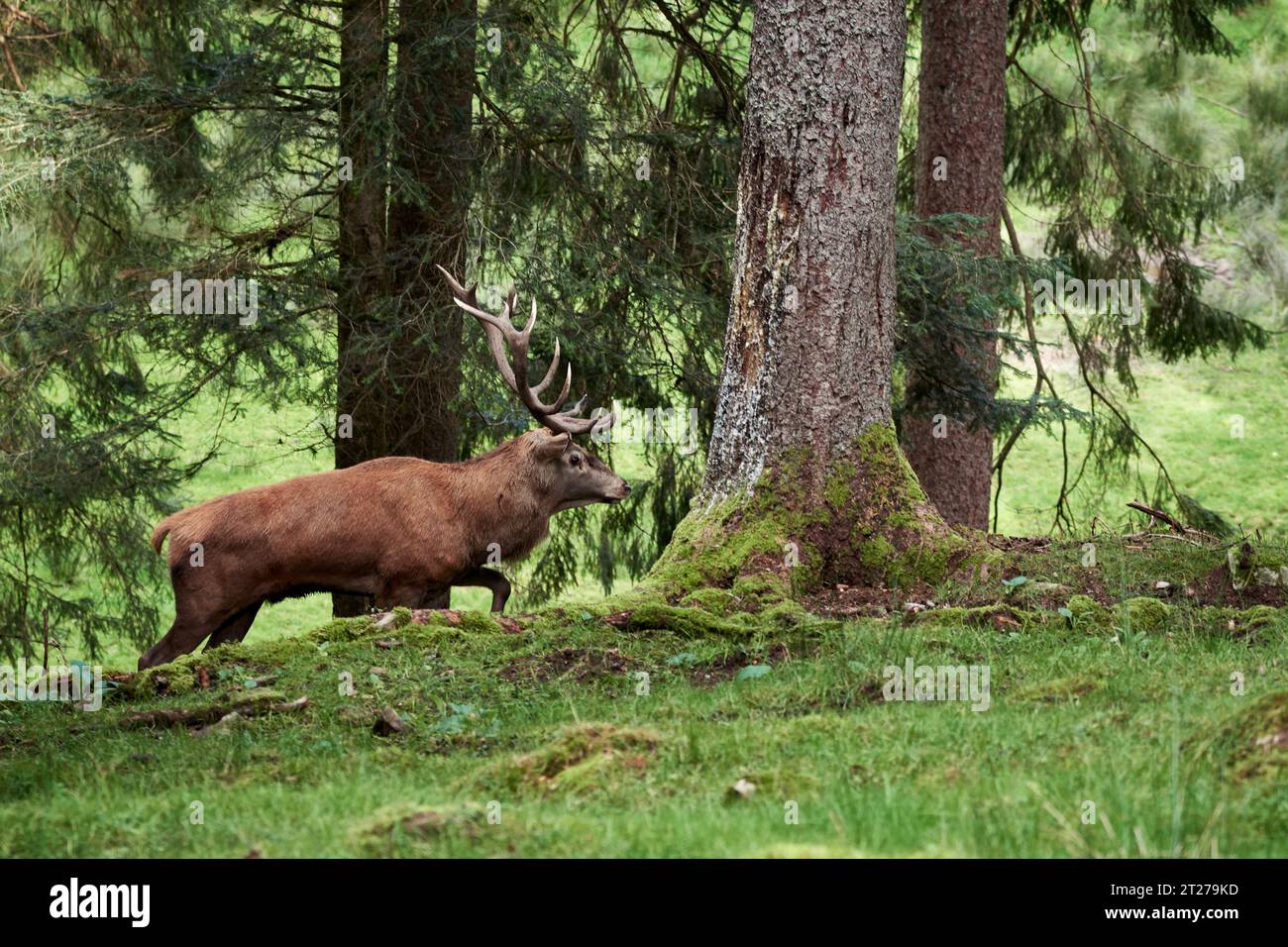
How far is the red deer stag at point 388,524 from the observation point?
10.2m

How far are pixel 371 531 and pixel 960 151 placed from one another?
652 centimetres

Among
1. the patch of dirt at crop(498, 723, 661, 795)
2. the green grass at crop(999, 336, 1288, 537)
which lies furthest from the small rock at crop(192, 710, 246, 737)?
the green grass at crop(999, 336, 1288, 537)

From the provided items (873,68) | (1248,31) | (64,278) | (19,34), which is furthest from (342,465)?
(1248,31)

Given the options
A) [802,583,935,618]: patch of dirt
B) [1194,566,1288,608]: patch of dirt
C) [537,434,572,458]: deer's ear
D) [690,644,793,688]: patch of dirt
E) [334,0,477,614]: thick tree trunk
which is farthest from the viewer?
[537,434,572,458]: deer's ear

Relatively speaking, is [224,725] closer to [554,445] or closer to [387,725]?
[387,725]

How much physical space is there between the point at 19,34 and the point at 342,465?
17.6 ft

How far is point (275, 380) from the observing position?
1157 centimetres

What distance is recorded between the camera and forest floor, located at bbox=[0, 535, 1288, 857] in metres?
4.17

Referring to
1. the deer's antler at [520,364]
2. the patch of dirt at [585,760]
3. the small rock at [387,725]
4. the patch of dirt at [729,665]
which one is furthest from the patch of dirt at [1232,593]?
the deer's antler at [520,364]

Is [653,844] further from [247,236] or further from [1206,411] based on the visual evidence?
[1206,411]

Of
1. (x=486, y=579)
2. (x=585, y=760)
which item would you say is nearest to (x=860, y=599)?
(x=585, y=760)

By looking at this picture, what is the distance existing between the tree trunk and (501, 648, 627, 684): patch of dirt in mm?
1126

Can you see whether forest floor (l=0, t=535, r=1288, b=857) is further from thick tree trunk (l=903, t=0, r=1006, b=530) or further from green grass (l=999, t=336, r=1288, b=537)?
green grass (l=999, t=336, r=1288, b=537)

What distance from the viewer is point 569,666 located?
22.9 ft
